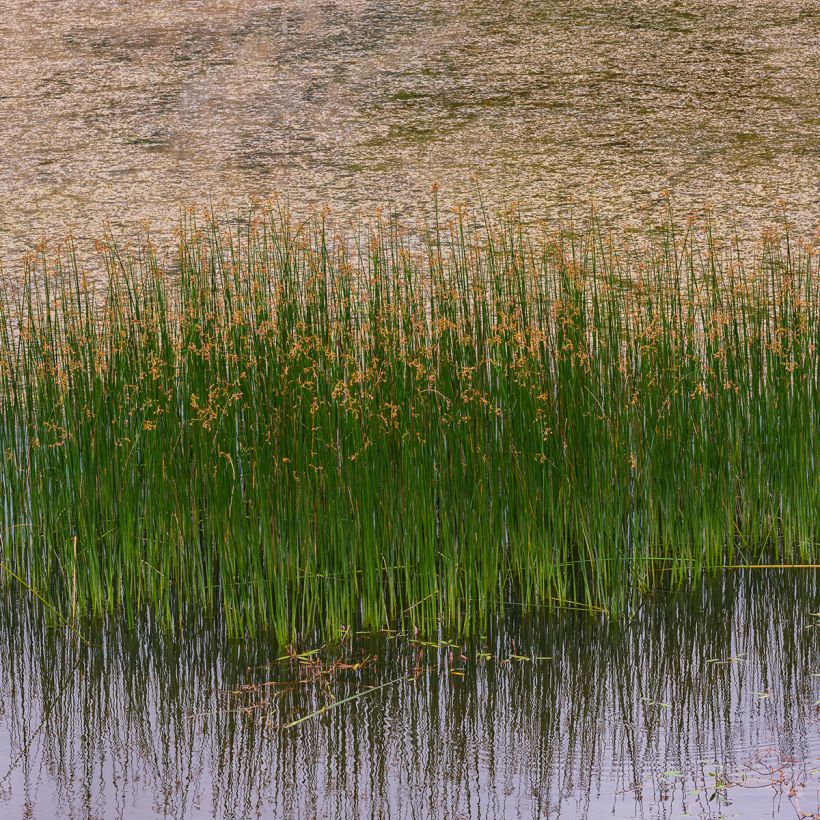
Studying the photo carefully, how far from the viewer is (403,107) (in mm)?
10398

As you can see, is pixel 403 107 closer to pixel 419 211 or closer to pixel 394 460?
pixel 419 211

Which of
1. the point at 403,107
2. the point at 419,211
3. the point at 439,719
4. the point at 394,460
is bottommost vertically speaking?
→ the point at 439,719

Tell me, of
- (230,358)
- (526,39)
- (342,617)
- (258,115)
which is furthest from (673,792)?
(526,39)

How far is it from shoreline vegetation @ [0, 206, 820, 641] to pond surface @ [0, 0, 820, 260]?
14.5 feet

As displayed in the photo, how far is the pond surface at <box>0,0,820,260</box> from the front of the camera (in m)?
8.88

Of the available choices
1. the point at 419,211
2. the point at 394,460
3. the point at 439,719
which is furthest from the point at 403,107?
the point at 439,719

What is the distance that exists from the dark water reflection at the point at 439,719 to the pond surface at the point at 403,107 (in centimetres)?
510

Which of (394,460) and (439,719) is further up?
(394,460)

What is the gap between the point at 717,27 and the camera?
1167 cm

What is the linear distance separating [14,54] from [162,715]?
1011 cm

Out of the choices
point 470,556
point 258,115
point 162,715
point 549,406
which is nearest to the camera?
point 162,715

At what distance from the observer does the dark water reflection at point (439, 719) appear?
2.66 m

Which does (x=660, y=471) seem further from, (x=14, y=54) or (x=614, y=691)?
(x=14, y=54)

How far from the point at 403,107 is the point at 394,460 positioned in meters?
7.36
